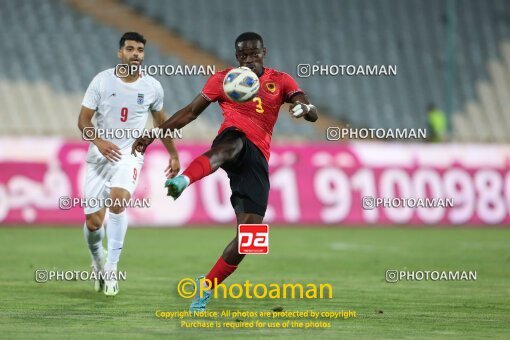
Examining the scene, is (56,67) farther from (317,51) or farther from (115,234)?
(115,234)

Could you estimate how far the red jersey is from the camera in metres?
8.67

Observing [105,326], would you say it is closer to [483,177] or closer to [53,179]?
[53,179]

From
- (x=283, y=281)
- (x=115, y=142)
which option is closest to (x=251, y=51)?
(x=115, y=142)

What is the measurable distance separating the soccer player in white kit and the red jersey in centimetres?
121

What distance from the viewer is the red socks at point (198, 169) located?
7883mm

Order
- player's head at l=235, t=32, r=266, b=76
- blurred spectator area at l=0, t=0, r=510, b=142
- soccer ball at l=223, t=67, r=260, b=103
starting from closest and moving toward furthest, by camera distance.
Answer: soccer ball at l=223, t=67, r=260, b=103, player's head at l=235, t=32, r=266, b=76, blurred spectator area at l=0, t=0, r=510, b=142

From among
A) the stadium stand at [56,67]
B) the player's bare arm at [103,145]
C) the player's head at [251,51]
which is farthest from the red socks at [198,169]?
the stadium stand at [56,67]

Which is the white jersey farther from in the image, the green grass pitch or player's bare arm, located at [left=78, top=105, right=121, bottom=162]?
the green grass pitch

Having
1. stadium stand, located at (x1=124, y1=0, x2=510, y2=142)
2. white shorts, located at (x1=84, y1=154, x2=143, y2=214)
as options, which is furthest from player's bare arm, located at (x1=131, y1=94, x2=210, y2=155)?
stadium stand, located at (x1=124, y1=0, x2=510, y2=142)

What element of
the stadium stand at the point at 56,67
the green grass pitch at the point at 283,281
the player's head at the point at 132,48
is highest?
the stadium stand at the point at 56,67

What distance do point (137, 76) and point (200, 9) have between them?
18.9m

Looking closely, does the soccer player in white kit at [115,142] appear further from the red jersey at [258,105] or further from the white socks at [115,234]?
the red jersey at [258,105]

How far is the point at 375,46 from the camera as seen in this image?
28.6 m

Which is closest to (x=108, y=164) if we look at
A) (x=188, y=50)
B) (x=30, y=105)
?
(x=30, y=105)
